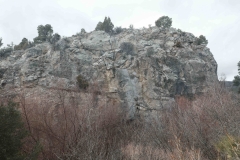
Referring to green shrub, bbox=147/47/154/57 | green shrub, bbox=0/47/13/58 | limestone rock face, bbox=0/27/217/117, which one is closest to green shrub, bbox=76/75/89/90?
limestone rock face, bbox=0/27/217/117

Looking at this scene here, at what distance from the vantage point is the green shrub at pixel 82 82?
1018 inches

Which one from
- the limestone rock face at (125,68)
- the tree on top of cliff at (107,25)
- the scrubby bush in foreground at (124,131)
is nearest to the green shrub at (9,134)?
the scrubby bush in foreground at (124,131)

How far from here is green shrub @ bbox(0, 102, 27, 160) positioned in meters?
8.12

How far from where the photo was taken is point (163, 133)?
15.0 meters

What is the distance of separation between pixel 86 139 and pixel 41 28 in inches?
1401

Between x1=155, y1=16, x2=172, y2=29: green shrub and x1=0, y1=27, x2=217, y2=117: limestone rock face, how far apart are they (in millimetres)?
9262

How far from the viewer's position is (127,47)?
30.2 meters

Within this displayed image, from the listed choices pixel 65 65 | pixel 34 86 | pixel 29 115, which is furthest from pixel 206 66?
pixel 29 115

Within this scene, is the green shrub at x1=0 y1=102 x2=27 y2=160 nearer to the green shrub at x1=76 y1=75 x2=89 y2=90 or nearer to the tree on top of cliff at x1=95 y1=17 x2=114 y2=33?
the green shrub at x1=76 y1=75 x2=89 y2=90

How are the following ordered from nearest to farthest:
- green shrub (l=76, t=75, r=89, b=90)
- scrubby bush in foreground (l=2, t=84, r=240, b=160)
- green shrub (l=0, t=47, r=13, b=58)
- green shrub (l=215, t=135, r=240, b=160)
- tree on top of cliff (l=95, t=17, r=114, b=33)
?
green shrub (l=215, t=135, r=240, b=160)
scrubby bush in foreground (l=2, t=84, r=240, b=160)
green shrub (l=76, t=75, r=89, b=90)
green shrub (l=0, t=47, r=13, b=58)
tree on top of cliff (l=95, t=17, r=114, b=33)

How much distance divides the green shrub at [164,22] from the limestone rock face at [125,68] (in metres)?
9.26

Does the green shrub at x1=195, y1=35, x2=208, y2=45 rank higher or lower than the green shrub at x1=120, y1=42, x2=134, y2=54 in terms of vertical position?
higher

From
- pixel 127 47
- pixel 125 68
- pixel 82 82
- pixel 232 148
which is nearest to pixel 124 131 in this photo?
pixel 82 82

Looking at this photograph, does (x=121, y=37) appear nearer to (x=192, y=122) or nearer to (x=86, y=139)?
(x=192, y=122)
